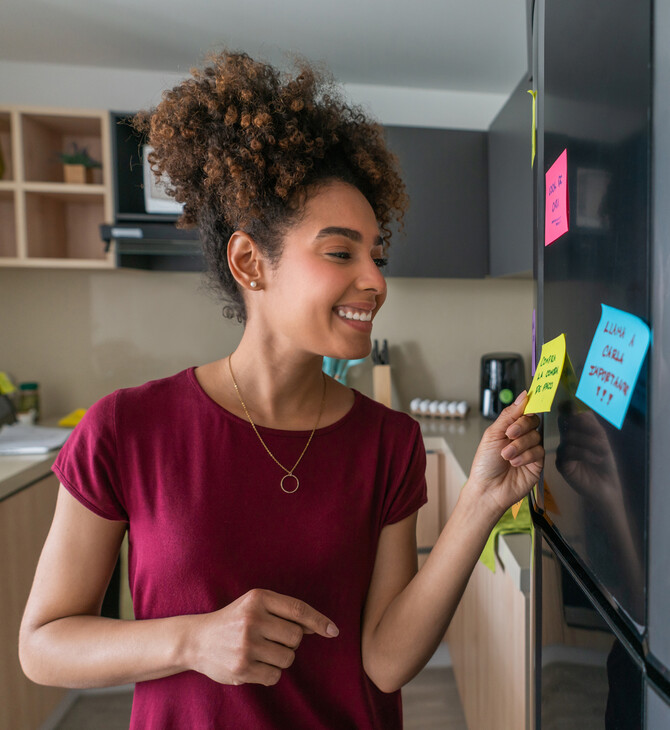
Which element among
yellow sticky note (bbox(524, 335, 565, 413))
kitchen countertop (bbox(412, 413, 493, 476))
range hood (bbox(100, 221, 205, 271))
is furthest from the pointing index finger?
range hood (bbox(100, 221, 205, 271))

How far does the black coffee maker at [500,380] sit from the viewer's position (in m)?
2.52

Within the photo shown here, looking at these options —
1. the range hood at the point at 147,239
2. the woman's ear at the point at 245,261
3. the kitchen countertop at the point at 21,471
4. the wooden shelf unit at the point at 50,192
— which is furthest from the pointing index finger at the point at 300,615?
the wooden shelf unit at the point at 50,192

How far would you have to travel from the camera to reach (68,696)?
6.82 feet

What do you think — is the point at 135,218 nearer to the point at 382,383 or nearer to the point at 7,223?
the point at 7,223

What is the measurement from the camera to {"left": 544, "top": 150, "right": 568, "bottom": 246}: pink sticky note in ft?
1.84

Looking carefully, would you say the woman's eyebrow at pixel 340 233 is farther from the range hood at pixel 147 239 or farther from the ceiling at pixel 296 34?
the range hood at pixel 147 239

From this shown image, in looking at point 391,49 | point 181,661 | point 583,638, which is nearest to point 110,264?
point 391,49

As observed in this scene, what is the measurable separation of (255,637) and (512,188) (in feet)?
6.17

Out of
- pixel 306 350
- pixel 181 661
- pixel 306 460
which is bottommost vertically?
pixel 181 661

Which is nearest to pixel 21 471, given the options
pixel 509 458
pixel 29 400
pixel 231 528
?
pixel 29 400

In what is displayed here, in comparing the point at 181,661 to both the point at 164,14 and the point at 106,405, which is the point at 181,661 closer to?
the point at 106,405

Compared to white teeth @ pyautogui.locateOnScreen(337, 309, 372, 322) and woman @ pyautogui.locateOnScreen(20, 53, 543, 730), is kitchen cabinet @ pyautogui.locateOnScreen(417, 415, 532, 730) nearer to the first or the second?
woman @ pyautogui.locateOnScreen(20, 53, 543, 730)

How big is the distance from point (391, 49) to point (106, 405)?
210 centimetres

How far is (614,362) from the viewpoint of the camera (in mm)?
430
